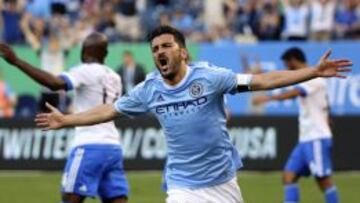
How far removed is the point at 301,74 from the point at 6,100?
15.8 m

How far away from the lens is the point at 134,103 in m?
9.62

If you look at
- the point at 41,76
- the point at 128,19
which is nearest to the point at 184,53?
the point at 41,76

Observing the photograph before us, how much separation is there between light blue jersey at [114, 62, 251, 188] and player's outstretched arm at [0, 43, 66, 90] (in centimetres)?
143

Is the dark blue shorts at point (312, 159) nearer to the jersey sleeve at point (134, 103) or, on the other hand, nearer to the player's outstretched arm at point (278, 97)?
the player's outstretched arm at point (278, 97)

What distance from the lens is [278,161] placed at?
21.7 m

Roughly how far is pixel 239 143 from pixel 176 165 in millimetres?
12336

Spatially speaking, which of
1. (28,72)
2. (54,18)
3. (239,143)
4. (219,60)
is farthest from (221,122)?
(54,18)

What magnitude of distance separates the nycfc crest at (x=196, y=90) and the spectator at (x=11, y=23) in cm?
1671

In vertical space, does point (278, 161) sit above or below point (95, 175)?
below

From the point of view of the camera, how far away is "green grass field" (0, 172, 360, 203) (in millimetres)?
17031

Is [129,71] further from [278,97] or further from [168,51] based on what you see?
[168,51]

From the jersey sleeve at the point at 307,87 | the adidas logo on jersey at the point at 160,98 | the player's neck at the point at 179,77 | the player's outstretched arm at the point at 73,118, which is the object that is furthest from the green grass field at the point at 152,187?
the player's neck at the point at 179,77

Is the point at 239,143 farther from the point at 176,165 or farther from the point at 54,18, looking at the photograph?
the point at 176,165

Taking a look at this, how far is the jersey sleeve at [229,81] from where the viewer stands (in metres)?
9.14
